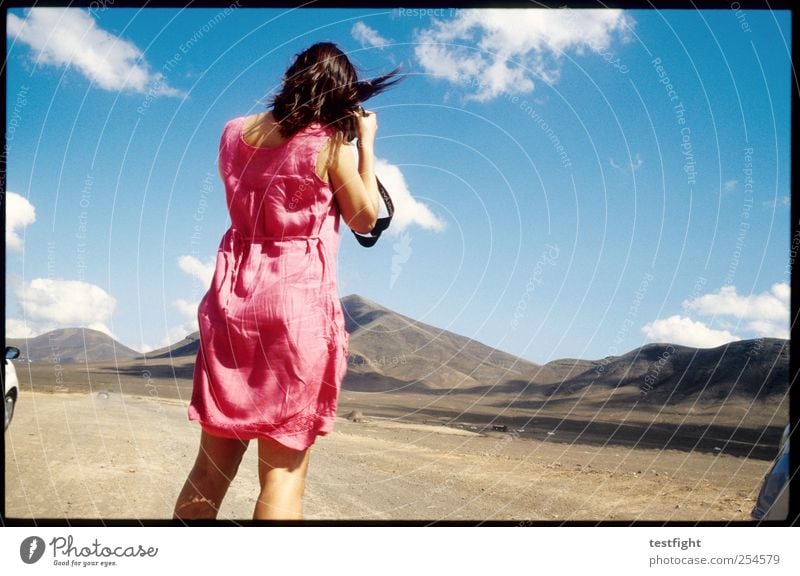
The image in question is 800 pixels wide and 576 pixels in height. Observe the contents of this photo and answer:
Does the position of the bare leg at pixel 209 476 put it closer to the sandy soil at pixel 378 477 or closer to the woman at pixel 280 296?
the woman at pixel 280 296

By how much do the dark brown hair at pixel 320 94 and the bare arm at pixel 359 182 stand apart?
2.7 inches

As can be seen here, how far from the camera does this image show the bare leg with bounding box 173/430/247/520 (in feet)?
9.21

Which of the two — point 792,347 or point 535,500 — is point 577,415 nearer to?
point 535,500

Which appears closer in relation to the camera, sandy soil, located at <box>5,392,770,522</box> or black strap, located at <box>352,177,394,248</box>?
black strap, located at <box>352,177,394,248</box>

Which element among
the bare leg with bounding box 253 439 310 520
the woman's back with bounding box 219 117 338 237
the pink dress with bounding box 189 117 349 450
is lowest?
the bare leg with bounding box 253 439 310 520

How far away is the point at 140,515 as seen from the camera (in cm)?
429

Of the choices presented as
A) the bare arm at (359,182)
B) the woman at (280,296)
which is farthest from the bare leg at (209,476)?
the bare arm at (359,182)

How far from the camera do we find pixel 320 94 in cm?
288

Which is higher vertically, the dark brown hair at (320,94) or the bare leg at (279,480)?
the dark brown hair at (320,94)

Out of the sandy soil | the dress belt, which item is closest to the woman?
the dress belt

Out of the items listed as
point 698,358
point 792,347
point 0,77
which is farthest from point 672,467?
point 698,358

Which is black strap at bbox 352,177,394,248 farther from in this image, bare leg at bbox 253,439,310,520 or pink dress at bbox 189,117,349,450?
bare leg at bbox 253,439,310,520

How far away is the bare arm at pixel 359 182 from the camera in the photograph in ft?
8.95

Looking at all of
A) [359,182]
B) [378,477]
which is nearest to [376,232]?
[359,182]
